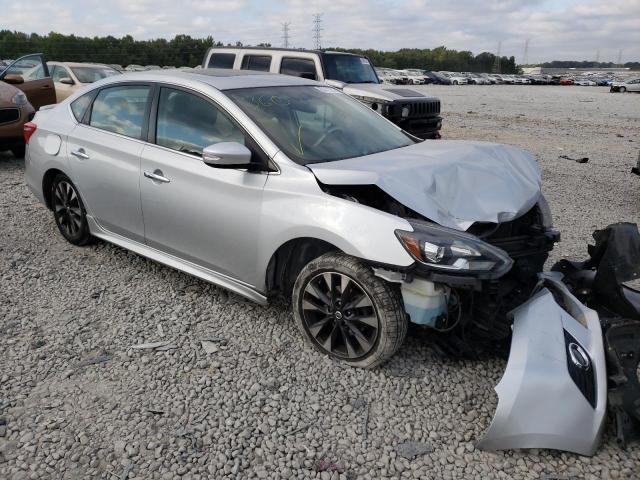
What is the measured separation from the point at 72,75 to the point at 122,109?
9959mm

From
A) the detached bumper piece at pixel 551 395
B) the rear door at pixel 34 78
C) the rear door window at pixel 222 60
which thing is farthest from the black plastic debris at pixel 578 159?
the rear door at pixel 34 78

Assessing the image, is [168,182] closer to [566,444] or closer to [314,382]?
[314,382]

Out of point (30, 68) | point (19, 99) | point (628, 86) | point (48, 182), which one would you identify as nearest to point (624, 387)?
point (48, 182)

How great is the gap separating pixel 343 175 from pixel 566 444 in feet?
5.95

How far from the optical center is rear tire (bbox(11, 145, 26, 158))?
9.17 m

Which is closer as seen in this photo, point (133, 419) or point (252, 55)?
point (133, 419)

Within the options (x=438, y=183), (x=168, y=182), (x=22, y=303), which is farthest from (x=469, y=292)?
(x=22, y=303)

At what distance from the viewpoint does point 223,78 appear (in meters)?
4.13

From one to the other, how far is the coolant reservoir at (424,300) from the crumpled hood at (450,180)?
376 millimetres

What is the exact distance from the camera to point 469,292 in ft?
10.2

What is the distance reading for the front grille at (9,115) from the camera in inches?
336

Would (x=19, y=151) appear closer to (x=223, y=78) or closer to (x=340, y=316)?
(x=223, y=78)

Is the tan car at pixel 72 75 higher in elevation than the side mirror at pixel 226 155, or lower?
higher

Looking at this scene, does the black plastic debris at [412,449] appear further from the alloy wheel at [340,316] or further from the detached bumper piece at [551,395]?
the alloy wheel at [340,316]
